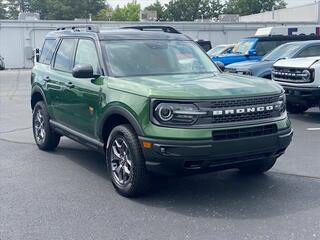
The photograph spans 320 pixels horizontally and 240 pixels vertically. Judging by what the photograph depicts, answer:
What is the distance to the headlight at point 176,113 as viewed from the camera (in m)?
4.97

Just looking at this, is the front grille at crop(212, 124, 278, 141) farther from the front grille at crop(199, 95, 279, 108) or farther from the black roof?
the black roof

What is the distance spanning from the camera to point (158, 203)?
5352mm

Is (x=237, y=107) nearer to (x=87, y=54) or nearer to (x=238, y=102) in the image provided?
(x=238, y=102)

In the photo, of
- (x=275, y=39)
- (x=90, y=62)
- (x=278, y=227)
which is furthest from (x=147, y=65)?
(x=275, y=39)

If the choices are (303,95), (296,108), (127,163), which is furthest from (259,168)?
(296,108)

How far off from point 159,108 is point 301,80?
6232 millimetres

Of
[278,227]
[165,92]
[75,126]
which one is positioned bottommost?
[278,227]

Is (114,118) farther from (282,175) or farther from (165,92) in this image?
(282,175)

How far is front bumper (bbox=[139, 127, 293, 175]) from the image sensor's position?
4.91 metres

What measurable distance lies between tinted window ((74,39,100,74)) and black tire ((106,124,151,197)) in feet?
3.45

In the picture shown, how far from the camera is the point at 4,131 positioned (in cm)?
995

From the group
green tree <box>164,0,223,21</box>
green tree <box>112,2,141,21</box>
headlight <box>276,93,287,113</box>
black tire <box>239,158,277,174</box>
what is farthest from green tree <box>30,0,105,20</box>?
headlight <box>276,93,287,113</box>

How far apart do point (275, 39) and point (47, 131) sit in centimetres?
1186

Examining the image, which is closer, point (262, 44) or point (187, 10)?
point (262, 44)
